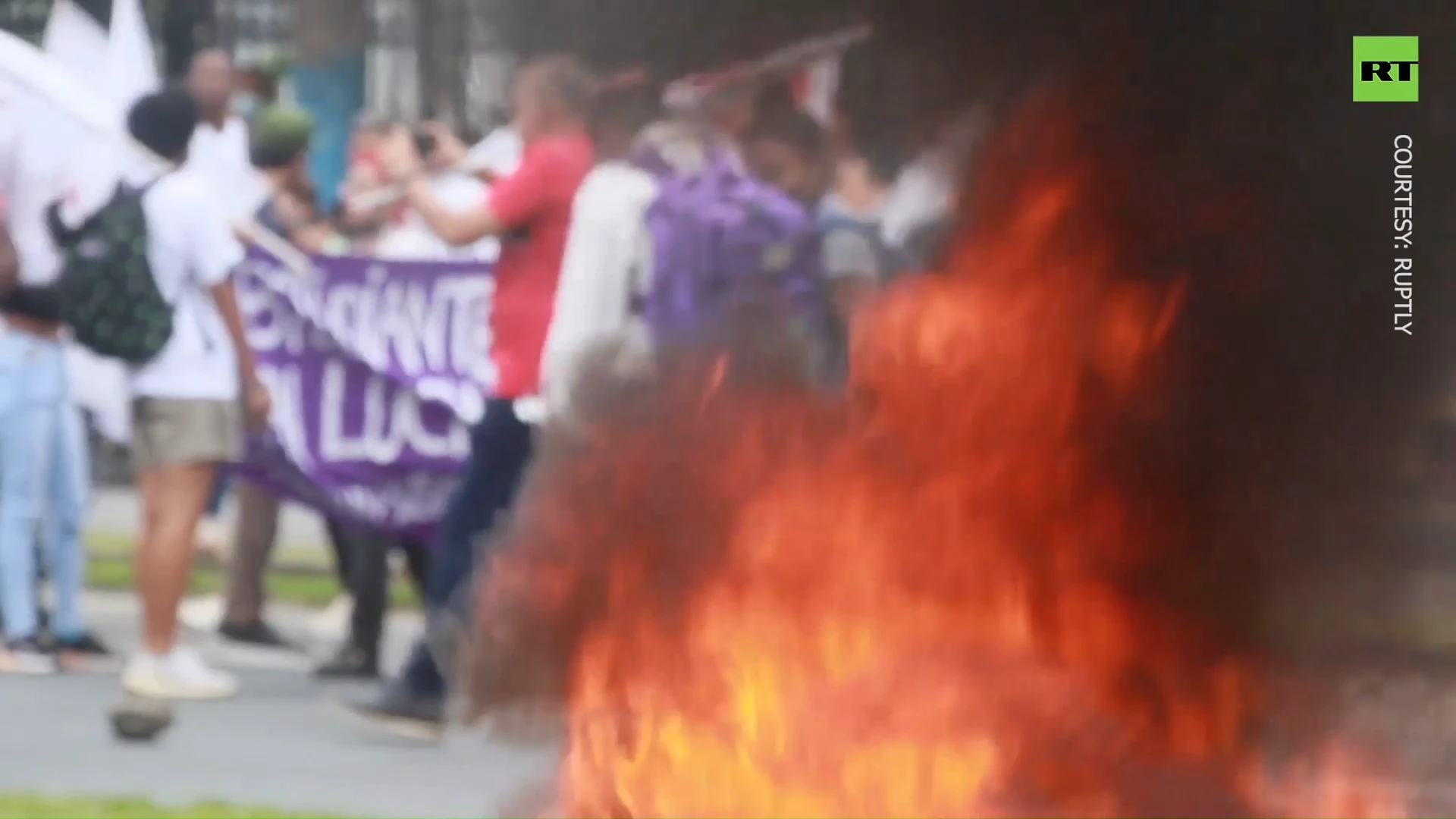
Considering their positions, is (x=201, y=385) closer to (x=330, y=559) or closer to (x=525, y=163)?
(x=525, y=163)

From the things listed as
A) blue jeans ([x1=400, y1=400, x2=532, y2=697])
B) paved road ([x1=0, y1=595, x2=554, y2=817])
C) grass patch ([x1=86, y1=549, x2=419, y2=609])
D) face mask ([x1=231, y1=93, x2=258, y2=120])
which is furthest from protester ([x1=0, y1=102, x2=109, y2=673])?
blue jeans ([x1=400, y1=400, x2=532, y2=697])

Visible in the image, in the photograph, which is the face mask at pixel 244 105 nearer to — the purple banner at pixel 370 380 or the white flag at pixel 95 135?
the white flag at pixel 95 135

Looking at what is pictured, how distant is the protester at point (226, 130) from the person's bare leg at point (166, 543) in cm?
158

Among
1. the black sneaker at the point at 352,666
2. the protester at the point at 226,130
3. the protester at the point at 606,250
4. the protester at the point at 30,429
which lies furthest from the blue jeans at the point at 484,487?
the protester at the point at 226,130

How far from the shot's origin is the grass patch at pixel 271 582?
1052 cm

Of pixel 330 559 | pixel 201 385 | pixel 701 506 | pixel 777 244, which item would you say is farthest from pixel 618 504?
pixel 330 559

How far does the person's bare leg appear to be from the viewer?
25.4ft

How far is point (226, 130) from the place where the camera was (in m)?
9.66

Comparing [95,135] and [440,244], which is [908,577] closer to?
[440,244]

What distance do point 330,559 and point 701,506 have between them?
21.2ft

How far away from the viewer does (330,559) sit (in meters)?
11.9

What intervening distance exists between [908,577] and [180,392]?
2956 mm

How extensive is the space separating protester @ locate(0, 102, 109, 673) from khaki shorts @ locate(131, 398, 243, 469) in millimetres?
682

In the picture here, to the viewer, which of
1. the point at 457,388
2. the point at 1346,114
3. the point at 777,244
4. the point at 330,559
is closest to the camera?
the point at 1346,114
